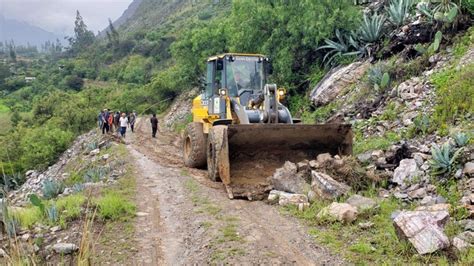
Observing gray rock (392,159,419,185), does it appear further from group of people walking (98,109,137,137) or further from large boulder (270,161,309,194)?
group of people walking (98,109,137,137)

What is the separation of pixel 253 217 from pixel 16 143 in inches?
1244

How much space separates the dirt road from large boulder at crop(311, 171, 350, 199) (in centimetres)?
76

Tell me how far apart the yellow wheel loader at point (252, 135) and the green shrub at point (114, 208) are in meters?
1.75

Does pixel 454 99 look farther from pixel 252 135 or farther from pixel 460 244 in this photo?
pixel 460 244

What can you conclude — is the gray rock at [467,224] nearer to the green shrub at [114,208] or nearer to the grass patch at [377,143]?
the grass patch at [377,143]

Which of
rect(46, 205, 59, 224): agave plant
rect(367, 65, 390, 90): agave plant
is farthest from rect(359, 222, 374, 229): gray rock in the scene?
rect(367, 65, 390, 90): agave plant

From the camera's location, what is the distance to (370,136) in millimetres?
11086

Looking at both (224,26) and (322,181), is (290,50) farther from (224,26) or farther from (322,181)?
(322,181)

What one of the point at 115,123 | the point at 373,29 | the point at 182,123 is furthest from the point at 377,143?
the point at 182,123

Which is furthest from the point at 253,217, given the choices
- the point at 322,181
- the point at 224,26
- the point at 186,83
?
the point at 186,83

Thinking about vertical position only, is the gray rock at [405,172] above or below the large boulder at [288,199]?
above

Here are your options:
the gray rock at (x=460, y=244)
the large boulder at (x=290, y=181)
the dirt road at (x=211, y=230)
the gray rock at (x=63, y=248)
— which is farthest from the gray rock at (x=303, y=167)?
the gray rock at (x=63, y=248)

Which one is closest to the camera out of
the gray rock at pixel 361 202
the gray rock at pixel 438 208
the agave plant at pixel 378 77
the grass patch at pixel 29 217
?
the gray rock at pixel 438 208

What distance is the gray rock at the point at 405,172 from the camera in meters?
7.60
